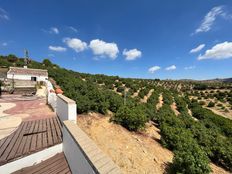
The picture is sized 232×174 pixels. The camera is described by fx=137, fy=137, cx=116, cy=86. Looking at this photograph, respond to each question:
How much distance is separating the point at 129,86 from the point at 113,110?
18716 mm

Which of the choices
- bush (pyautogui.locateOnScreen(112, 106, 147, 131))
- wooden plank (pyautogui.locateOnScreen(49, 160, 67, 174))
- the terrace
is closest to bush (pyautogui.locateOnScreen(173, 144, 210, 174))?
bush (pyautogui.locateOnScreen(112, 106, 147, 131))

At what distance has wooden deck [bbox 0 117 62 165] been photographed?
328cm

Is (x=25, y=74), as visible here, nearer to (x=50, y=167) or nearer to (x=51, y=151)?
(x=51, y=151)

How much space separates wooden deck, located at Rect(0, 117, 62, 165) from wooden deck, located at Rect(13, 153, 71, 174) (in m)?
0.37

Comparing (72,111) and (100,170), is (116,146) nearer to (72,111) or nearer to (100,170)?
(72,111)

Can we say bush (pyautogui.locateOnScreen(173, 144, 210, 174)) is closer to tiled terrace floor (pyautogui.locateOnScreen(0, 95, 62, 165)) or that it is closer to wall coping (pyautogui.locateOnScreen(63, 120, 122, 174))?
wall coping (pyautogui.locateOnScreen(63, 120, 122, 174))

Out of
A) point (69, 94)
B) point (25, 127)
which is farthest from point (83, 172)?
point (69, 94)

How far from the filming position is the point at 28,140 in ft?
13.0

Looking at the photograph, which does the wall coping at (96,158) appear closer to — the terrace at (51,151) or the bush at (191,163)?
the terrace at (51,151)

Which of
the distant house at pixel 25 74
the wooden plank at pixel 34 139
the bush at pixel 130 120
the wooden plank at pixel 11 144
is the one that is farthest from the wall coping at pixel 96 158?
the distant house at pixel 25 74

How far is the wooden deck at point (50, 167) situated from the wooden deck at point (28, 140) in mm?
367

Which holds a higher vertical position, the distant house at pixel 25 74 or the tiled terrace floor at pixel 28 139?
the distant house at pixel 25 74

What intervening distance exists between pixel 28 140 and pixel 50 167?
1179 millimetres

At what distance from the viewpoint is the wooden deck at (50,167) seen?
3227mm
